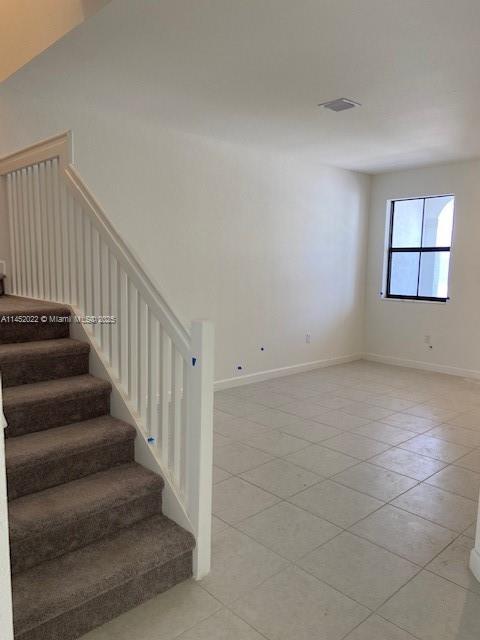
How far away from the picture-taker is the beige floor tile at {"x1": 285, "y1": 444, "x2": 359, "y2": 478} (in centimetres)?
318

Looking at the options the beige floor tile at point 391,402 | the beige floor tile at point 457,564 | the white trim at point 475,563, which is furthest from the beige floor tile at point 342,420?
the white trim at point 475,563

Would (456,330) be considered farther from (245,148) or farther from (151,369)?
(151,369)

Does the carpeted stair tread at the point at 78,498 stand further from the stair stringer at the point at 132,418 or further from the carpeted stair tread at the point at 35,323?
the carpeted stair tread at the point at 35,323

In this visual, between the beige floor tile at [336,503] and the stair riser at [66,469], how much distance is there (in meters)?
1.07

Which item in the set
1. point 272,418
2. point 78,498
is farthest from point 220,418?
point 78,498

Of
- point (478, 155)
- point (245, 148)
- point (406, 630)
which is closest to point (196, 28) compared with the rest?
point (245, 148)

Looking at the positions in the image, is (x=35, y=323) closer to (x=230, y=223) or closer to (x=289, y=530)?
(x=289, y=530)

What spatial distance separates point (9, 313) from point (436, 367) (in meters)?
5.18

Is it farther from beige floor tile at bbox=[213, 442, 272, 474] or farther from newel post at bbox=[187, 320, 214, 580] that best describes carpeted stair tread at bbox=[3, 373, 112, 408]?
beige floor tile at bbox=[213, 442, 272, 474]

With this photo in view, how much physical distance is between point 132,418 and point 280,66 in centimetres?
224

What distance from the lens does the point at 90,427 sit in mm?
2352

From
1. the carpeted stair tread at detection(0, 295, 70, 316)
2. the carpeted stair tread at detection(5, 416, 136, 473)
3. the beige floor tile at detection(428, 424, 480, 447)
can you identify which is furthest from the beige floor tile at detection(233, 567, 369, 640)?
the beige floor tile at detection(428, 424, 480, 447)

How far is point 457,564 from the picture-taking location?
2203mm

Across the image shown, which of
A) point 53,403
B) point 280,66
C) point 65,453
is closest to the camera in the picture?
point 65,453
